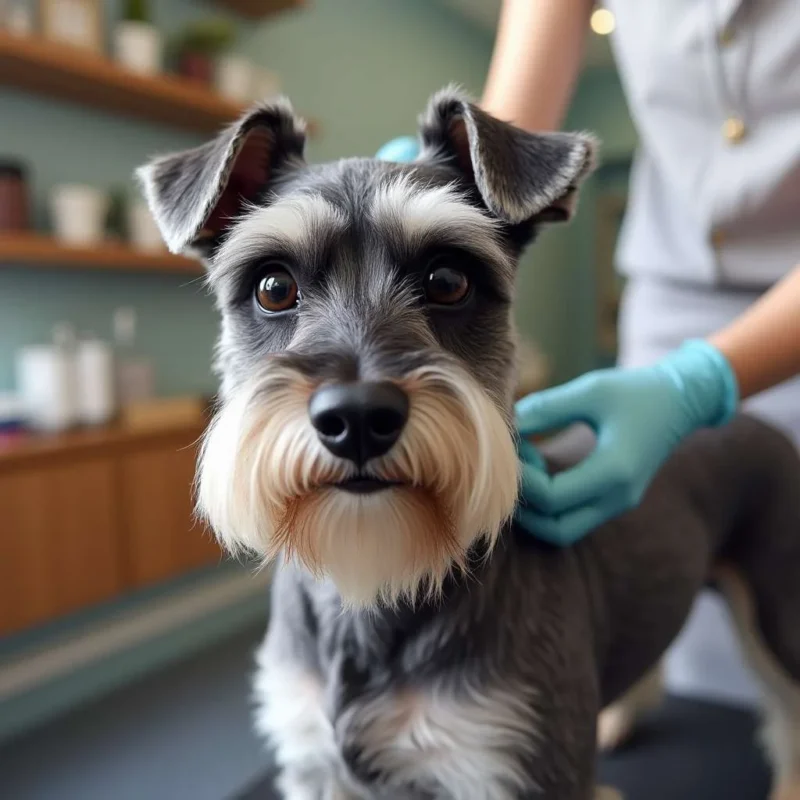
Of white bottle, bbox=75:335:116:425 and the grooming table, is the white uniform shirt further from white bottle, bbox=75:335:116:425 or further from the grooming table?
white bottle, bbox=75:335:116:425

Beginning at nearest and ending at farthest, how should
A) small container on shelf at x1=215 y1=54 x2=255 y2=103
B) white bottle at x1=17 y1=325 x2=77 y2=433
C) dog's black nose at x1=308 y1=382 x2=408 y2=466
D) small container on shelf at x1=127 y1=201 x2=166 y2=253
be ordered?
dog's black nose at x1=308 y1=382 x2=408 y2=466 < white bottle at x1=17 y1=325 x2=77 y2=433 < small container on shelf at x1=127 y1=201 x2=166 y2=253 < small container on shelf at x1=215 y1=54 x2=255 y2=103

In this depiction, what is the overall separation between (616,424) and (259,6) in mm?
3124

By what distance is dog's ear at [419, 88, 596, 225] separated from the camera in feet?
3.20

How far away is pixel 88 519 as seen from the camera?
2.65 meters

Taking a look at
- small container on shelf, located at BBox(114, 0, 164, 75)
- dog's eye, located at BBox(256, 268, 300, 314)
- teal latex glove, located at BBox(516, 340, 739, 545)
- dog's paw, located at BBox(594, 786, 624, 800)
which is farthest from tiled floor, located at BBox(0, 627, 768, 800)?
small container on shelf, located at BBox(114, 0, 164, 75)

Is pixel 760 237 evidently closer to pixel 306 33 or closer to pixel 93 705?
pixel 93 705

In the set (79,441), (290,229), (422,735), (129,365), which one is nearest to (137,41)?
(129,365)

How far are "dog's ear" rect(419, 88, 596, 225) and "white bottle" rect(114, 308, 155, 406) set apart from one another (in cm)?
227

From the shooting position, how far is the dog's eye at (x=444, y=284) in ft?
3.31

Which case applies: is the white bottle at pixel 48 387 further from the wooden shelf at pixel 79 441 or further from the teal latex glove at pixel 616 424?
the teal latex glove at pixel 616 424

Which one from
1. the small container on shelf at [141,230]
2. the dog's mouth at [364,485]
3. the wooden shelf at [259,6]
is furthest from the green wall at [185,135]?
the dog's mouth at [364,485]

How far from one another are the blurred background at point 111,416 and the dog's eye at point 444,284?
6.28ft

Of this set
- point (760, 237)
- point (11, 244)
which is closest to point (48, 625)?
point (11, 244)

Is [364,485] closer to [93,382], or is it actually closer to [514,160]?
[514,160]
